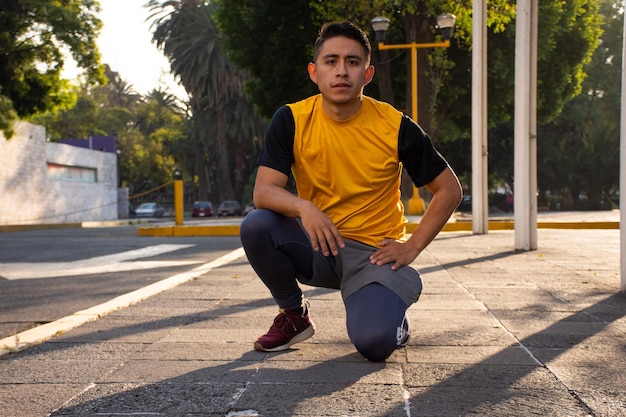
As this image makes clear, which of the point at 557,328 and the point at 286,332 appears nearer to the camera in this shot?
the point at 286,332

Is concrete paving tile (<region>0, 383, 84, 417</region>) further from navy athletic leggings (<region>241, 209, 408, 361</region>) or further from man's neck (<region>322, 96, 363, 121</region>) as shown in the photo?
man's neck (<region>322, 96, 363, 121</region>)

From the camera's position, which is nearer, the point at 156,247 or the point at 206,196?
A: the point at 156,247

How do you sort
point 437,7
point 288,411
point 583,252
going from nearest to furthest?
point 288,411 → point 583,252 → point 437,7

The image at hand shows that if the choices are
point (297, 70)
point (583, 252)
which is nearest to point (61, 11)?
point (297, 70)

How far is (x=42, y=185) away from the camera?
1567 inches

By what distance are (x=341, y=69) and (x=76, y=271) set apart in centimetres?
594

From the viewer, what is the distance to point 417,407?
2.79 metres

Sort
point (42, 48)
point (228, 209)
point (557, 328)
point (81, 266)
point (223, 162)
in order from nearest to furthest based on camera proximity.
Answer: point (557, 328)
point (81, 266)
point (42, 48)
point (228, 209)
point (223, 162)

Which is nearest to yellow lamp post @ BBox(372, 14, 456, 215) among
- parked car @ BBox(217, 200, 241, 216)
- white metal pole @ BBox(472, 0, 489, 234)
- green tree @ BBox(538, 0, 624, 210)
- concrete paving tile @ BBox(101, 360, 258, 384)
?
white metal pole @ BBox(472, 0, 489, 234)

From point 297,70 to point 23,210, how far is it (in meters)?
18.6

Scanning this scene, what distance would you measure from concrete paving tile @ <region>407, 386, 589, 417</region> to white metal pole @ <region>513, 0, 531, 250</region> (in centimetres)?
762

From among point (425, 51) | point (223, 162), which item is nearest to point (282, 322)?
point (425, 51)

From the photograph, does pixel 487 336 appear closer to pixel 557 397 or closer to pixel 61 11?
pixel 557 397

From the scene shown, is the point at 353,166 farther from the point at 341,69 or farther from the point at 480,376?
the point at 480,376
